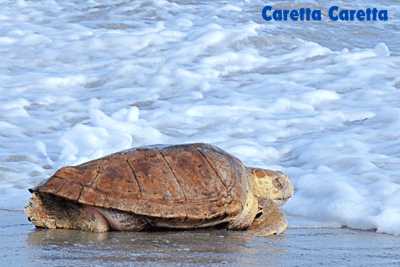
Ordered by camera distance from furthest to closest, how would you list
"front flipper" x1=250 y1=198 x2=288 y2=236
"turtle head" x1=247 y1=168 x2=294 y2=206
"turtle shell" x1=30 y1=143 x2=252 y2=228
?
"turtle head" x1=247 y1=168 x2=294 y2=206
"front flipper" x1=250 y1=198 x2=288 y2=236
"turtle shell" x1=30 y1=143 x2=252 y2=228

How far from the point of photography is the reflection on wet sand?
→ 8.85ft

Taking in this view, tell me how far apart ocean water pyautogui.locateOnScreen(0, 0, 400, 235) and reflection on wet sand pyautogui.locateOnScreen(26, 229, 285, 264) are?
1.01 m

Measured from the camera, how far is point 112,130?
22.1ft

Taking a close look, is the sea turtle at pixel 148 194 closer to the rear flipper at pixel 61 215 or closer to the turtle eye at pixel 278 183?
the rear flipper at pixel 61 215

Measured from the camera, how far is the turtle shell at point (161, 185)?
10.7 feet

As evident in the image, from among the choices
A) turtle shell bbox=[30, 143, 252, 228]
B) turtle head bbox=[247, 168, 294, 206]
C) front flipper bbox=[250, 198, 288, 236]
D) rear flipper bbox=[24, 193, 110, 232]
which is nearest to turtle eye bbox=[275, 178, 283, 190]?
turtle head bbox=[247, 168, 294, 206]

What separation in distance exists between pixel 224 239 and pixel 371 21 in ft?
39.5

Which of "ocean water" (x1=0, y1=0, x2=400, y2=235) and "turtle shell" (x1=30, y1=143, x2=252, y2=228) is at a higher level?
"turtle shell" (x1=30, y1=143, x2=252, y2=228)

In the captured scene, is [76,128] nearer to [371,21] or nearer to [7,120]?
[7,120]

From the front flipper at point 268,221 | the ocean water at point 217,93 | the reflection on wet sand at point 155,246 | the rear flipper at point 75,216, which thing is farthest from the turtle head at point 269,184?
the rear flipper at point 75,216

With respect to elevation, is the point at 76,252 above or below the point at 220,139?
above

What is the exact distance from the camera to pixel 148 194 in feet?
10.9

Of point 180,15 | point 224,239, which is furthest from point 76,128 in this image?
point 180,15

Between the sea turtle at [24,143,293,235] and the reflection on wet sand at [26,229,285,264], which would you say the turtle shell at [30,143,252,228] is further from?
the reflection on wet sand at [26,229,285,264]
